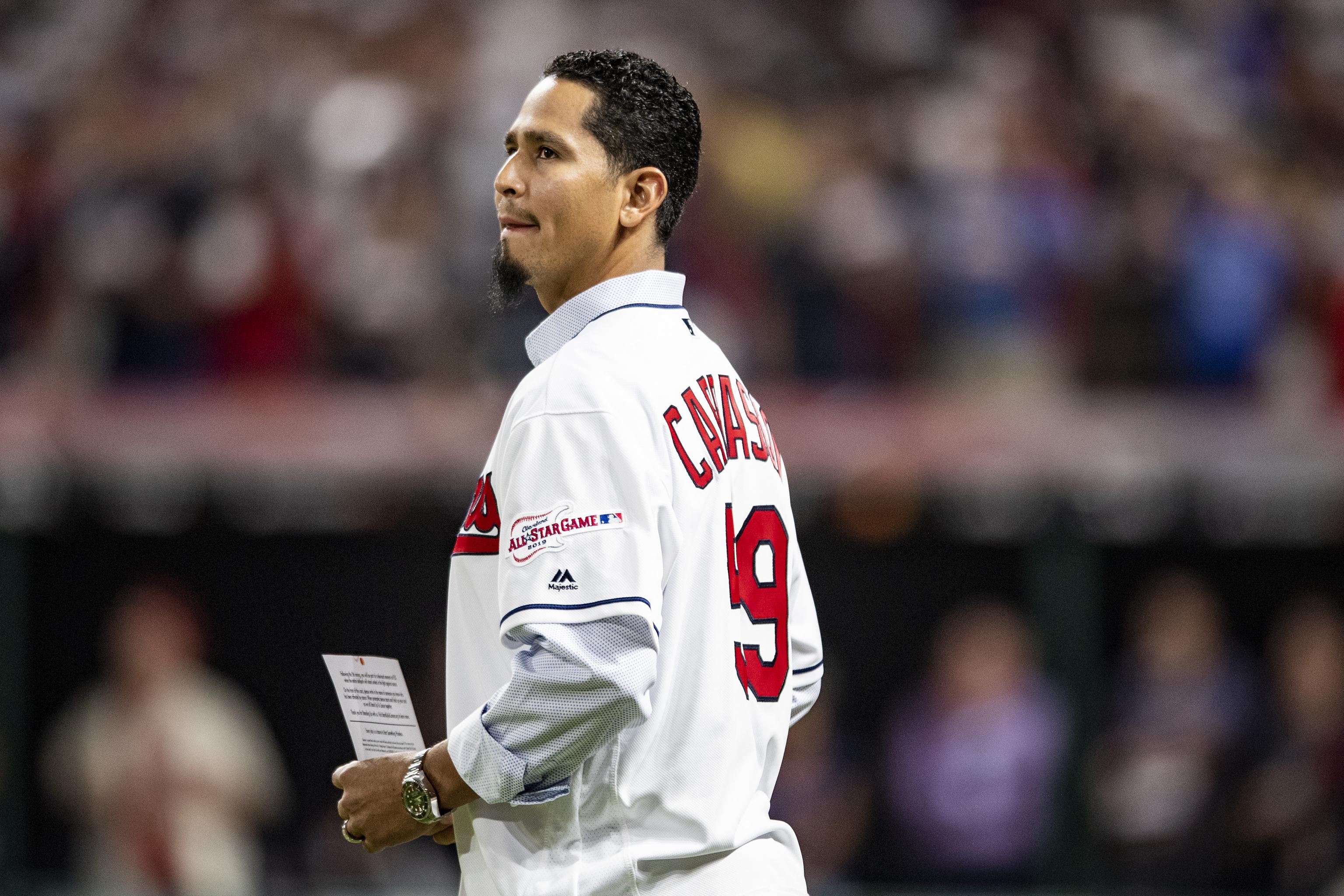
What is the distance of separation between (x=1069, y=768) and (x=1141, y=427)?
1324 mm

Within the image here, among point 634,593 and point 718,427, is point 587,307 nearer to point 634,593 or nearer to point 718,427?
point 718,427

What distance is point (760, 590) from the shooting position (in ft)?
7.62

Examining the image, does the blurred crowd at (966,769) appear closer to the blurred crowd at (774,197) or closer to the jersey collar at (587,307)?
the blurred crowd at (774,197)

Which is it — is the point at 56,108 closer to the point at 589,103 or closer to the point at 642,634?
the point at 589,103

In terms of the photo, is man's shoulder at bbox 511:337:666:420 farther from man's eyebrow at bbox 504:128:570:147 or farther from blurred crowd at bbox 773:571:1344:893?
blurred crowd at bbox 773:571:1344:893

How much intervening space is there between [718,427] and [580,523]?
0.32m

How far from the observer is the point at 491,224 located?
696cm

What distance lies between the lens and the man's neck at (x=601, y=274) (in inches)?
94.0

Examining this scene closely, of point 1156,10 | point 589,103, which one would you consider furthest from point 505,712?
point 1156,10

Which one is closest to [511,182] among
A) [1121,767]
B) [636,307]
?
[636,307]

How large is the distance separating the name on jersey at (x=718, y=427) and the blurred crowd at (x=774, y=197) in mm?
4024

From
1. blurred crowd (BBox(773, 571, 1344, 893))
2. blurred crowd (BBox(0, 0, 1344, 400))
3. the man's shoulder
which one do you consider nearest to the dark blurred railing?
blurred crowd (BBox(0, 0, 1344, 400))

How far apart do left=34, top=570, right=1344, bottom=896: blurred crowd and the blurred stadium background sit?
0.01 m

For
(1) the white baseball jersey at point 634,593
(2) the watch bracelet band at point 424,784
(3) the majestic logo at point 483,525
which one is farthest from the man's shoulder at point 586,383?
(2) the watch bracelet band at point 424,784
